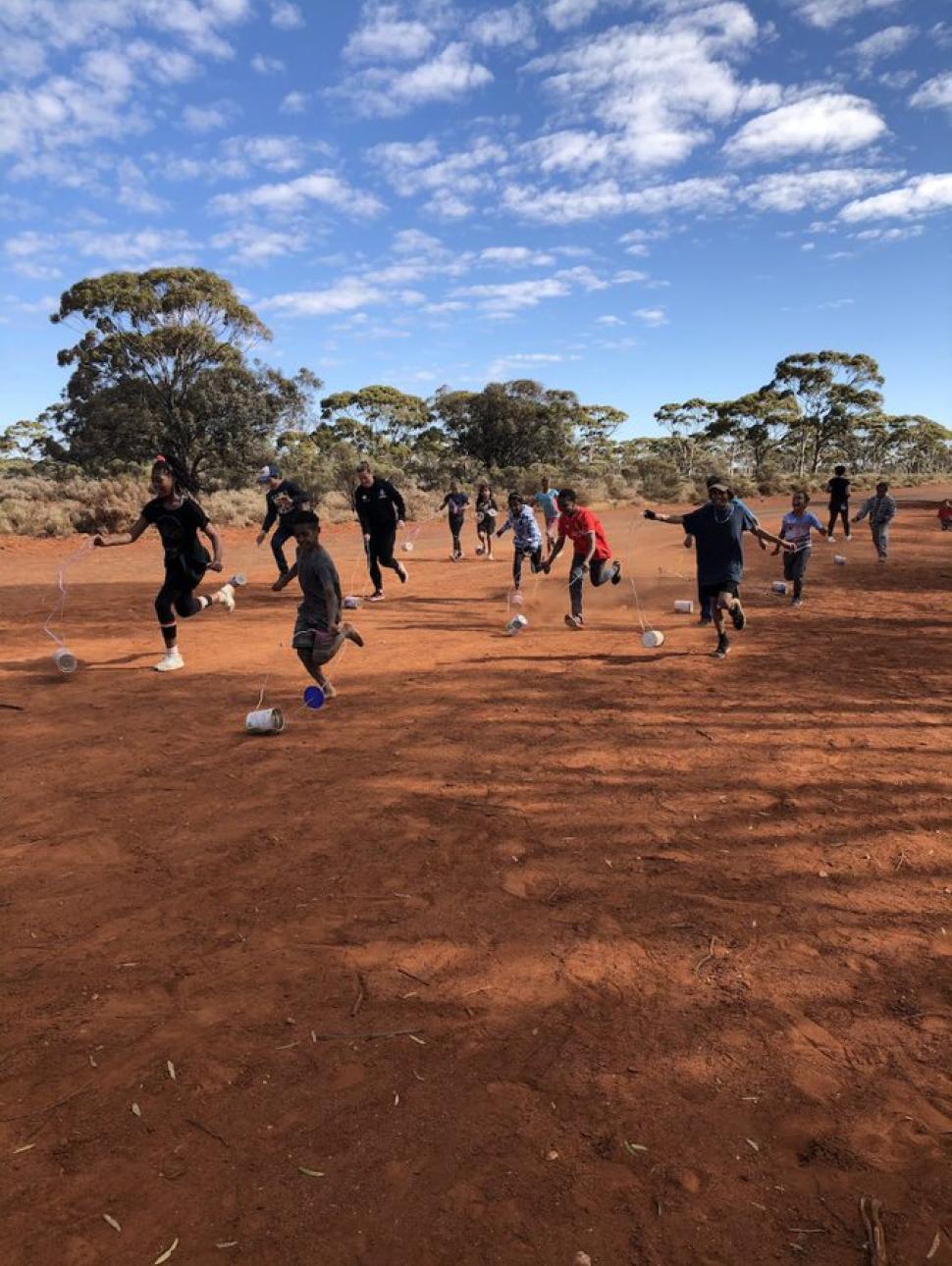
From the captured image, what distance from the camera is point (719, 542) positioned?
8.06 metres

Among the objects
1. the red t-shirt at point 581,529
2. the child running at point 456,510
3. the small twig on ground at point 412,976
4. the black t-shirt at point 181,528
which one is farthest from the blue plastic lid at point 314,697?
the child running at point 456,510

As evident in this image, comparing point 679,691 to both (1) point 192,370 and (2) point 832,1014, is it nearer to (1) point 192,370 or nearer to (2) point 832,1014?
(2) point 832,1014

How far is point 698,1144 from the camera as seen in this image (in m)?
2.45

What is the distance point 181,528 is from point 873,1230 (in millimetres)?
7245

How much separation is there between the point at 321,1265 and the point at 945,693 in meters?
7.26

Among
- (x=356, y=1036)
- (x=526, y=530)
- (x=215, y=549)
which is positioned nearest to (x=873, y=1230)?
(x=356, y=1036)

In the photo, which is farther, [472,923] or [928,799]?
[928,799]

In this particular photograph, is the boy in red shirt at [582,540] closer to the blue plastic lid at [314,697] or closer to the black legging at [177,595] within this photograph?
the blue plastic lid at [314,697]

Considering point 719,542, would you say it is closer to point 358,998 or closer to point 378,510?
point 378,510

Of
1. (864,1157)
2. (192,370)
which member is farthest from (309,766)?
(192,370)

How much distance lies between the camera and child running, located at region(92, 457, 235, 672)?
7.21m

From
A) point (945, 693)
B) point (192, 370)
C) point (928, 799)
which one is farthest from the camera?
point (192, 370)

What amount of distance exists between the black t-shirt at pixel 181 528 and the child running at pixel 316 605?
60.2 inches

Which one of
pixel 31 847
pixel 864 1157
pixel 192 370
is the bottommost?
pixel 864 1157
